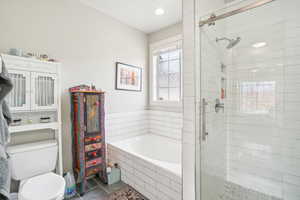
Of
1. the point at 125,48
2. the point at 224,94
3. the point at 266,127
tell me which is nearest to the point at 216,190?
the point at 266,127

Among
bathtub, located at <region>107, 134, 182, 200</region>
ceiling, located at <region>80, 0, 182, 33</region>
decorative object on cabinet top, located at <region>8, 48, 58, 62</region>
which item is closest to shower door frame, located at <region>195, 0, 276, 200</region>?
bathtub, located at <region>107, 134, 182, 200</region>

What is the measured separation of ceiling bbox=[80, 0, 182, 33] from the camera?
2227mm

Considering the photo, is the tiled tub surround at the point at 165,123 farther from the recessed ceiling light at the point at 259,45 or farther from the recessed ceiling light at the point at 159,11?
the recessed ceiling light at the point at 159,11

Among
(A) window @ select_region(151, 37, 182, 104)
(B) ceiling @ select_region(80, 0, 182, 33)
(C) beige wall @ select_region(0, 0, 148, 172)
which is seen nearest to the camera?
(C) beige wall @ select_region(0, 0, 148, 172)

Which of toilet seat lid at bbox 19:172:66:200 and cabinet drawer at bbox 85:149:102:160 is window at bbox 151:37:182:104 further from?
toilet seat lid at bbox 19:172:66:200

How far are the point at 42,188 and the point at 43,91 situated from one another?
1056mm

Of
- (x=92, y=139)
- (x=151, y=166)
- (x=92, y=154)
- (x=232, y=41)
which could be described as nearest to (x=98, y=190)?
(x=92, y=154)

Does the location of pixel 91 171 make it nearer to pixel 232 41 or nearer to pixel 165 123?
pixel 165 123

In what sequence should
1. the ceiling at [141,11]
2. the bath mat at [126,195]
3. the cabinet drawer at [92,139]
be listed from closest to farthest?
the bath mat at [126,195] < the cabinet drawer at [92,139] < the ceiling at [141,11]

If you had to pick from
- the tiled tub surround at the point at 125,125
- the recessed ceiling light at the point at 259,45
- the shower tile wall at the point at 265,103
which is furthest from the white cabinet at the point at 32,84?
the recessed ceiling light at the point at 259,45

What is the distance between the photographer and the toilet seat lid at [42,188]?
51.1 inches

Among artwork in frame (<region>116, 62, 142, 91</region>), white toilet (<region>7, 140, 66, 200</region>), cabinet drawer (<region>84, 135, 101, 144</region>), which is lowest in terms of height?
white toilet (<region>7, 140, 66, 200</region>)

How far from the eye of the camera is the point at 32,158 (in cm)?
160

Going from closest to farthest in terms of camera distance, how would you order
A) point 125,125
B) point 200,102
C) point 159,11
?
point 200,102 → point 159,11 → point 125,125
